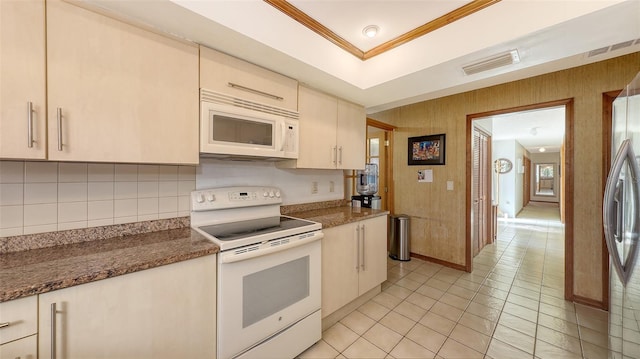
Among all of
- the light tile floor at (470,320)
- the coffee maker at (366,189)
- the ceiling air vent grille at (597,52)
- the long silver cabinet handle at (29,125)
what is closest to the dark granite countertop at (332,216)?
the coffee maker at (366,189)

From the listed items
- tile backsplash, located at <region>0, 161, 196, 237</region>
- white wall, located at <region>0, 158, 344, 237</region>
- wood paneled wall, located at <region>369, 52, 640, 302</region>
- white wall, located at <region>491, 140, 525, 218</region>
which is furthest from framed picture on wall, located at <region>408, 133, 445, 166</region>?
white wall, located at <region>491, 140, 525, 218</region>

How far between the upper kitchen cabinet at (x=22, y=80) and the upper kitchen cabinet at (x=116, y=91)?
0.10ft

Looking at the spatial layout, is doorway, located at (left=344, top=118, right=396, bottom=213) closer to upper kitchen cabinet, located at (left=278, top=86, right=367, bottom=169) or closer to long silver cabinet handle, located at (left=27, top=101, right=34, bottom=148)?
upper kitchen cabinet, located at (left=278, top=86, right=367, bottom=169)

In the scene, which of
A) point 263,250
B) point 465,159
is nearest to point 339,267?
point 263,250

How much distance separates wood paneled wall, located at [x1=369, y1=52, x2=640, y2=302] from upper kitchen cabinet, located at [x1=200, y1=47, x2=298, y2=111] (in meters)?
2.40

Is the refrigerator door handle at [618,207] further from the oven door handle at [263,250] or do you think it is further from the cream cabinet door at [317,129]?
the cream cabinet door at [317,129]

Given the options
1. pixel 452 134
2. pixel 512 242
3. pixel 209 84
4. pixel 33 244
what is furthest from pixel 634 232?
pixel 512 242

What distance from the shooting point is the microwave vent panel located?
1.52 metres

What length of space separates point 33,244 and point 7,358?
2.18 feet

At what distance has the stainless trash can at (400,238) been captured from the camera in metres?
3.55

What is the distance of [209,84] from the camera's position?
1.54 metres

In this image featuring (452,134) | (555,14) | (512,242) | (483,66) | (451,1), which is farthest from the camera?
(512,242)

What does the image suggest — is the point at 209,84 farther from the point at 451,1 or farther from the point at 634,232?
the point at 634,232

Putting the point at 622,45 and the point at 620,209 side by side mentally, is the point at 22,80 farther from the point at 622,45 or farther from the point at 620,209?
the point at 622,45
